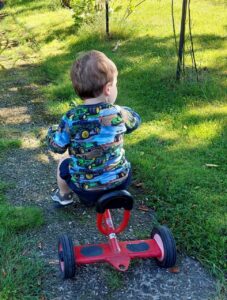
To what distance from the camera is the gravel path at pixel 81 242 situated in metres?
2.84

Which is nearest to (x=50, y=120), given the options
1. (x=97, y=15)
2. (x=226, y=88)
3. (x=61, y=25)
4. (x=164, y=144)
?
(x=164, y=144)

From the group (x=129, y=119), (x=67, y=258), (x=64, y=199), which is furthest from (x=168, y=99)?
(x=67, y=258)

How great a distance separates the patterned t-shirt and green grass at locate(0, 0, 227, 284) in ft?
2.53

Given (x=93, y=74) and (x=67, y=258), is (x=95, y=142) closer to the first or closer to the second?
(x=93, y=74)

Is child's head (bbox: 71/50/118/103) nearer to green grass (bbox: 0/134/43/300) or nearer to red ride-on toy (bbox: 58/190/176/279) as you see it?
red ride-on toy (bbox: 58/190/176/279)

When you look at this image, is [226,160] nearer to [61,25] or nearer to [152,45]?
[152,45]

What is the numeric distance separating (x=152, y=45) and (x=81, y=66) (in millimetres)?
5012

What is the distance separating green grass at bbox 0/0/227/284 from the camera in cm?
349

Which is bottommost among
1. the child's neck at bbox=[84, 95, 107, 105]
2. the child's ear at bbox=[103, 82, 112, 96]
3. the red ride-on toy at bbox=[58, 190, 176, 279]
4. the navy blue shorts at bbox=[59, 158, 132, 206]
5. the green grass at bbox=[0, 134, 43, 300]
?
the green grass at bbox=[0, 134, 43, 300]

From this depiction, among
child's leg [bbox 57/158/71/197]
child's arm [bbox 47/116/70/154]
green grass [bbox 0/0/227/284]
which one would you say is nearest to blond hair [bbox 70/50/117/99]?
child's arm [bbox 47/116/70/154]

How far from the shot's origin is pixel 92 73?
2721mm

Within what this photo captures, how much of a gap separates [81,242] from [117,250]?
457 mm

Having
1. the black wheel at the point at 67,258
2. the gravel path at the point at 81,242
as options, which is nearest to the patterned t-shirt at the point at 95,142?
the black wheel at the point at 67,258

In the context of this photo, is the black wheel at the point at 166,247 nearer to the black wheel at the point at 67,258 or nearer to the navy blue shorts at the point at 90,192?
the navy blue shorts at the point at 90,192
